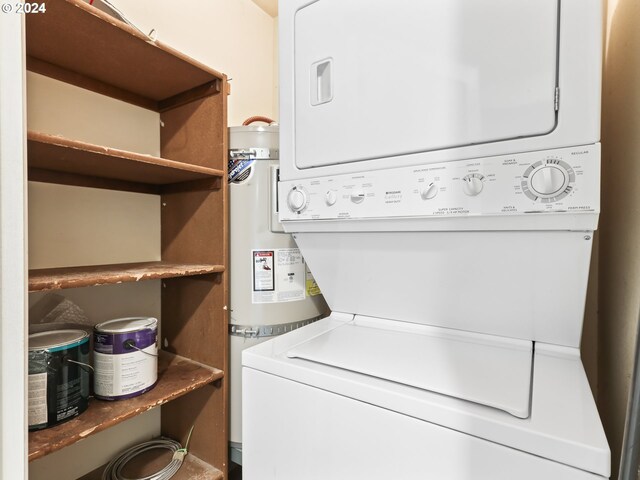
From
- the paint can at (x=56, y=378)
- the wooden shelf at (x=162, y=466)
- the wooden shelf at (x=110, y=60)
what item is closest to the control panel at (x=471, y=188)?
the wooden shelf at (x=110, y=60)

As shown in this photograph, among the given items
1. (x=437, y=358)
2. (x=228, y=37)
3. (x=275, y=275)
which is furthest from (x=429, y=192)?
(x=228, y=37)

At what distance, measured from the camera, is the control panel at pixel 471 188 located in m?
0.66

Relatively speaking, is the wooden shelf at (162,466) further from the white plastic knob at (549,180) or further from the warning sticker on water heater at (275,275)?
the white plastic knob at (549,180)

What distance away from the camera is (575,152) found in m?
0.66

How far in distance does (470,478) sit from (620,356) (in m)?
0.59

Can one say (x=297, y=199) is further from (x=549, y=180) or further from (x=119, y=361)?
(x=119, y=361)

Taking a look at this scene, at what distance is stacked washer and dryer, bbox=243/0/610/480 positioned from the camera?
1.97 ft

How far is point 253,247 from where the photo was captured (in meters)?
1.29

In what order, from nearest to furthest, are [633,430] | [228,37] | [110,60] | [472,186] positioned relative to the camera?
[633,430]
[472,186]
[110,60]
[228,37]

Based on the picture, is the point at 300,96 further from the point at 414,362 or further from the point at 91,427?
the point at 91,427

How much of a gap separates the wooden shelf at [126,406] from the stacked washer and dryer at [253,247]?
0.58 feet

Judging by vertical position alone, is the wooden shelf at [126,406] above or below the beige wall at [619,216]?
below

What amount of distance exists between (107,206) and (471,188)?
1317 millimetres

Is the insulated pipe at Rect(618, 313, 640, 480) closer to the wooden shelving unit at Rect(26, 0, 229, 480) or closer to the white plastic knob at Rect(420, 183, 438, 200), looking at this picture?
the white plastic knob at Rect(420, 183, 438, 200)
